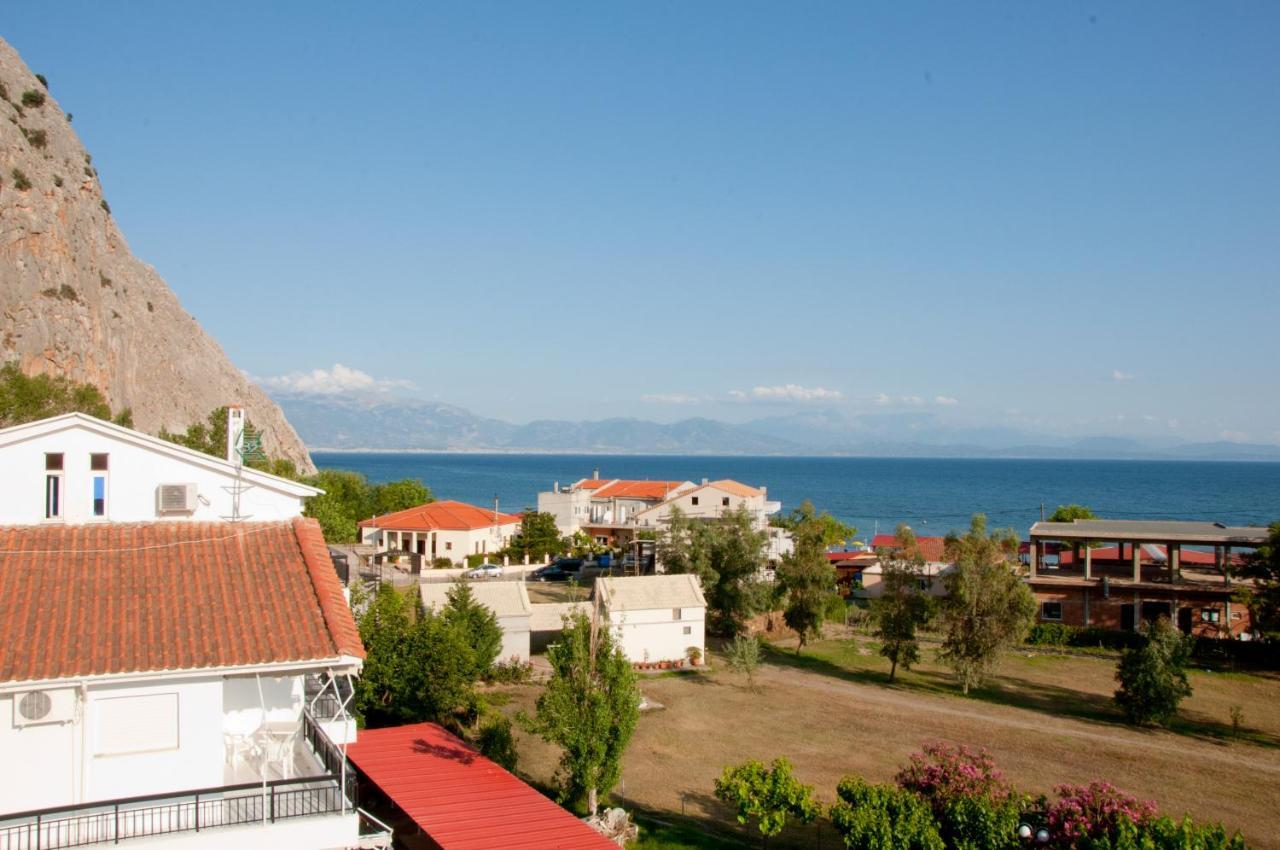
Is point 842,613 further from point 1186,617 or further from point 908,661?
point 1186,617

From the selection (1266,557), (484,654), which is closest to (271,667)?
(484,654)

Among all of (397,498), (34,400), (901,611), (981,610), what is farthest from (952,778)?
(397,498)

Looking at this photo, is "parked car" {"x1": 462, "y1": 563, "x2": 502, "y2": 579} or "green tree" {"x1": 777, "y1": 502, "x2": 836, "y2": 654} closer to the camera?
"green tree" {"x1": 777, "y1": 502, "x2": 836, "y2": 654}

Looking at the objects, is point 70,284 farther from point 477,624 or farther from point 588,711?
point 588,711

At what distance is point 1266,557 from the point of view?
129ft

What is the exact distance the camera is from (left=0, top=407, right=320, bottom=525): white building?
14.8 m

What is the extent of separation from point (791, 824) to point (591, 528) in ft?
188

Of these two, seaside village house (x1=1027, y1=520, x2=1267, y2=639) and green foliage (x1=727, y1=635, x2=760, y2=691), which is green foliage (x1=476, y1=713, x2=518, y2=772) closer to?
green foliage (x1=727, y1=635, x2=760, y2=691)

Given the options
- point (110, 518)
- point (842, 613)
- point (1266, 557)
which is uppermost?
point (110, 518)

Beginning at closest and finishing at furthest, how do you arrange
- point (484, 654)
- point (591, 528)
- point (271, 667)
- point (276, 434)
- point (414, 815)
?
point (271, 667), point (414, 815), point (484, 654), point (591, 528), point (276, 434)

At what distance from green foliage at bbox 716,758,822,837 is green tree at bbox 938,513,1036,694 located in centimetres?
1714

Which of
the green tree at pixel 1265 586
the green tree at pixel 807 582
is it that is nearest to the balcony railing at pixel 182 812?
the green tree at pixel 807 582

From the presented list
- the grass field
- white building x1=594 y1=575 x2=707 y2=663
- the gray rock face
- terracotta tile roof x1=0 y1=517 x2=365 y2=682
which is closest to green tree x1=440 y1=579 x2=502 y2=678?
the grass field

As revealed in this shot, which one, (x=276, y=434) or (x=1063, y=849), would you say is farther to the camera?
(x=276, y=434)
